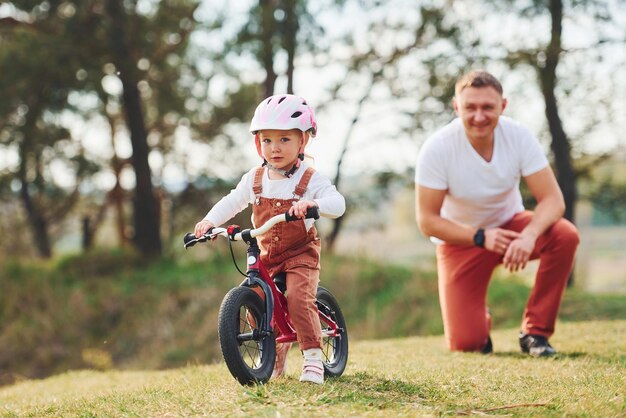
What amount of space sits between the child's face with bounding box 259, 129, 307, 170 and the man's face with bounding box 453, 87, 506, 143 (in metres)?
1.88

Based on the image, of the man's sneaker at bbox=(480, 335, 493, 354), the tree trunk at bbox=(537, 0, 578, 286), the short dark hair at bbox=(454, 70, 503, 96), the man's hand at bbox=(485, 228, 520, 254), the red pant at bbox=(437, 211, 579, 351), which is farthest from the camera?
the tree trunk at bbox=(537, 0, 578, 286)

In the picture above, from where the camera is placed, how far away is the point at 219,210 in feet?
13.9

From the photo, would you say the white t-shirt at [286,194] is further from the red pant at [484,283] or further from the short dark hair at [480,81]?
the red pant at [484,283]

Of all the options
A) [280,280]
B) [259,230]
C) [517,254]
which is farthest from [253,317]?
[517,254]

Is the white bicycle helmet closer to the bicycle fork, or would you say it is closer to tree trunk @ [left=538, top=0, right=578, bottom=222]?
the bicycle fork

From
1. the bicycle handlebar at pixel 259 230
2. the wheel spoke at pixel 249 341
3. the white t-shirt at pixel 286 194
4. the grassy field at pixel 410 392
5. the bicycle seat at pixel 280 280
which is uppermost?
the white t-shirt at pixel 286 194

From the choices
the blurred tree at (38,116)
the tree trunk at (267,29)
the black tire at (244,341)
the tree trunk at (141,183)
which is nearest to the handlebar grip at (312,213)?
the black tire at (244,341)

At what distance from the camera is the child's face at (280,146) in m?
4.07

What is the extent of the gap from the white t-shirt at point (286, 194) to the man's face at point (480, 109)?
6.03 ft

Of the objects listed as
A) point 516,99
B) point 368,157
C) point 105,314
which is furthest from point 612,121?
point 105,314

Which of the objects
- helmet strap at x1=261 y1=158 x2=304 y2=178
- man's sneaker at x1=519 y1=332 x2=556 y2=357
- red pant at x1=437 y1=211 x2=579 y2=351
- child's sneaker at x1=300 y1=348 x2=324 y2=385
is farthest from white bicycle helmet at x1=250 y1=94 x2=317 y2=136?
man's sneaker at x1=519 y1=332 x2=556 y2=357

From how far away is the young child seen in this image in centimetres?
399

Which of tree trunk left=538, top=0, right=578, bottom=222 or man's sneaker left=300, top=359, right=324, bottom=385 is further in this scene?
tree trunk left=538, top=0, right=578, bottom=222

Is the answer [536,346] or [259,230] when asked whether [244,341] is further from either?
[536,346]
